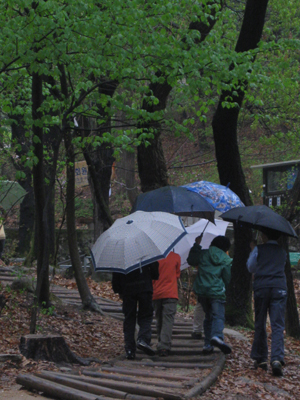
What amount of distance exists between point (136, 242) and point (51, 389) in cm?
228

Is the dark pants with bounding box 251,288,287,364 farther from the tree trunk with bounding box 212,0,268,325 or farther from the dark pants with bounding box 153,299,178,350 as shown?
the tree trunk with bounding box 212,0,268,325

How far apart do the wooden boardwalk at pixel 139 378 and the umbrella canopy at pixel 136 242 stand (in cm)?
133

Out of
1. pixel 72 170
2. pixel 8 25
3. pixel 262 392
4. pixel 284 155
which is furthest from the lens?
pixel 284 155

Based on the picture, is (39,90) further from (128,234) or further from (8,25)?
(128,234)

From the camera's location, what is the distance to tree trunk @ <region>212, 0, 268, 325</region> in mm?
10084

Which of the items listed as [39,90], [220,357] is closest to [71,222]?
[39,90]

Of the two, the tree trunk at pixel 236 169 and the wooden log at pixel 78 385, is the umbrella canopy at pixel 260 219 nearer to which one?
the wooden log at pixel 78 385

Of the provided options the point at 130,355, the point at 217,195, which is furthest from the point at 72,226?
the point at 130,355

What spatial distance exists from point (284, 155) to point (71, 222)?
18591 mm

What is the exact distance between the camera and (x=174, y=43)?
7676 millimetres

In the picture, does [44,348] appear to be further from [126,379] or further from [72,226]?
[72,226]

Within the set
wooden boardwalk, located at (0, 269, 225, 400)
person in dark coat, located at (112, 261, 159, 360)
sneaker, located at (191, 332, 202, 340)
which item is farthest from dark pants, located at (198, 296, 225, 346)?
sneaker, located at (191, 332, 202, 340)

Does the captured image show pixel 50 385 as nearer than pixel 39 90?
Yes

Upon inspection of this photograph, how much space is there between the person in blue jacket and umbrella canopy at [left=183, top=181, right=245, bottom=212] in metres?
1.21
